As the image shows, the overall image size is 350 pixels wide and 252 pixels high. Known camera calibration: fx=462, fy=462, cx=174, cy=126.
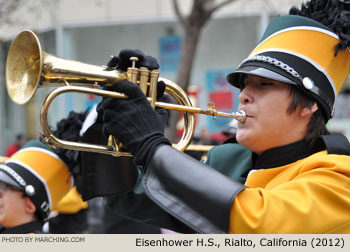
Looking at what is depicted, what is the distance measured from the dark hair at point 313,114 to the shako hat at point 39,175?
1.60 m

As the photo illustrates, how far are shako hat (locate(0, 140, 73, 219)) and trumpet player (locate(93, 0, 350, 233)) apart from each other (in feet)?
2.79

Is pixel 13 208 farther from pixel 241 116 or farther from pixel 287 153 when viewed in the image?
pixel 287 153

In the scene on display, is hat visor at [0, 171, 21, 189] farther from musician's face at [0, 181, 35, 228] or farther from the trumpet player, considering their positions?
the trumpet player

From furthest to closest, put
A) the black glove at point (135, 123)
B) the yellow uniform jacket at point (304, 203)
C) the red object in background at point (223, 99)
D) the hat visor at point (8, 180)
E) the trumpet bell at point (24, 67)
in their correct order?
the red object in background at point (223, 99)
the hat visor at point (8, 180)
the trumpet bell at point (24, 67)
the black glove at point (135, 123)
the yellow uniform jacket at point (304, 203)

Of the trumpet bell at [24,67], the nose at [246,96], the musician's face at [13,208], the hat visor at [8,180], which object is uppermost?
the trumpet bell at [24,67]

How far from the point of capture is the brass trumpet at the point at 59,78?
1837mm

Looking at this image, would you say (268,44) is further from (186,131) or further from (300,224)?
(300,224)

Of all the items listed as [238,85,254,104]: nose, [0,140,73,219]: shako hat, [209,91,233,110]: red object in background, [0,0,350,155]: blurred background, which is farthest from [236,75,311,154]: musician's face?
[209,91,233,110]: red object in background

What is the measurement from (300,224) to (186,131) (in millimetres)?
741

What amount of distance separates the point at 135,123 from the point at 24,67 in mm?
625

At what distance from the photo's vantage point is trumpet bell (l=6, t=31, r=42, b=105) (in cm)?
191

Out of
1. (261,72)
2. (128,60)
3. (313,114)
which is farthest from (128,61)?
(313,114)

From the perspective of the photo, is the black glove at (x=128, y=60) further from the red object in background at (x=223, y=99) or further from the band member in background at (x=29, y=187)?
the red object in background at (x=223, y=99)

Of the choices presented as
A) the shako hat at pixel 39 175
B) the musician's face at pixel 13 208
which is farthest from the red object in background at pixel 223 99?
the musician's face at pixel 13 208
